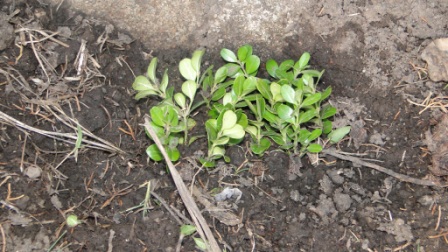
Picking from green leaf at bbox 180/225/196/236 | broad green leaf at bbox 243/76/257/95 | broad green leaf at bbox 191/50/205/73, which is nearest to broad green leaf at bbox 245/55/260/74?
broad green leaf at bbox 243/76/257/95

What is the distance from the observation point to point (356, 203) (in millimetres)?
2490

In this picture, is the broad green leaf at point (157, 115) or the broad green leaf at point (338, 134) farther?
the broad green leaf at point (338, 134)

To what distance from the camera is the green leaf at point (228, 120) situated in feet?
7.75

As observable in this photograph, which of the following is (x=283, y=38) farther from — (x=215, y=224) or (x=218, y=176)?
(x=215, y=224)

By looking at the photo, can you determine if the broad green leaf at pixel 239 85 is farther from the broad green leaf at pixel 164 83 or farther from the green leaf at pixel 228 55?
the broad green leaf at pixel 164 83

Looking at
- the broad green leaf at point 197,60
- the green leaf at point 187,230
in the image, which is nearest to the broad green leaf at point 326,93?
the broad green leaf at point 197,60

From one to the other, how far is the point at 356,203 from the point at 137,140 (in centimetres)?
97

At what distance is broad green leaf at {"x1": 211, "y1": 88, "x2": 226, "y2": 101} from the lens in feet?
8.35

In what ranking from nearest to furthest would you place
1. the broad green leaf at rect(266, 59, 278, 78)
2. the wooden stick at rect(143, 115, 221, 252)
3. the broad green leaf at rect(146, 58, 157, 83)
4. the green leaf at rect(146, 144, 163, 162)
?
the wooden stick at rect(143, 115, 221, 252)
the green leaf at rect(146, 144, 163, 162)
the broad green leaf at rect(146, 58, 157, 83)
the broad green leaf at rect(266, 59, 278, 78)

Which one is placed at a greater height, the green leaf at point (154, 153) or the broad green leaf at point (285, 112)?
the broad green leaf at point (285, 112)

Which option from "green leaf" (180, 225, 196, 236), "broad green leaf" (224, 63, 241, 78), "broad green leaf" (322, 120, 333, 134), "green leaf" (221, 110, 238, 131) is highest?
"broad green leaf" (224, 63, 241, 78)

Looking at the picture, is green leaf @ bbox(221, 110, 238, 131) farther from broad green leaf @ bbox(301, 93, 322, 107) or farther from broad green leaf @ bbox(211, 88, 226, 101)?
broad green leaf @ bbox(301, 93, 322, 107)

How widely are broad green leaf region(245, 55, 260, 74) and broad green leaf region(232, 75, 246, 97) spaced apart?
0.11 meters

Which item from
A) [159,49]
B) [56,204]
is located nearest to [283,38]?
[159,49]
